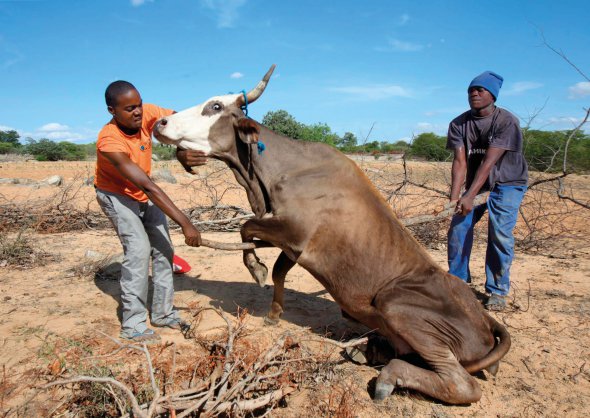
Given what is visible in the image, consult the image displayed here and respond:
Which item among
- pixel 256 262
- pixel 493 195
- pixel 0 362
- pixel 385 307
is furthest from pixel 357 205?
pixel 0 362

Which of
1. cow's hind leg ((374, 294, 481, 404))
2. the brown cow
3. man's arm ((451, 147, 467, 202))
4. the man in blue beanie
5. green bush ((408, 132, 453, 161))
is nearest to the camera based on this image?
cow's hind leg ((374, 294, 481, 404))

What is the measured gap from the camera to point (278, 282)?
14.5 feet

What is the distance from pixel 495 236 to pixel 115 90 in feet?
13.7

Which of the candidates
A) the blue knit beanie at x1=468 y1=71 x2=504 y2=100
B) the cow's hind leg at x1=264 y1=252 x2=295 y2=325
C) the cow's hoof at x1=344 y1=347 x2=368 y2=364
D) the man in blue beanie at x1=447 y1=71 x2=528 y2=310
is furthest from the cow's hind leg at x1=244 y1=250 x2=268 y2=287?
the blue knit beanie at x1=468 y1=71 x2=504 y2=100

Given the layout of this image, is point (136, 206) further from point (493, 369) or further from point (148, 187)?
point (493, 369)

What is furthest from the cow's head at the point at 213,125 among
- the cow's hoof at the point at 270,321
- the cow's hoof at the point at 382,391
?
the cow's hoof at the point at 382,391

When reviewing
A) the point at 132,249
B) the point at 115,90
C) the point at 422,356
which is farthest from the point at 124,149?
the point at 422,356

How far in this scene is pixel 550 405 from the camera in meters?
3.27

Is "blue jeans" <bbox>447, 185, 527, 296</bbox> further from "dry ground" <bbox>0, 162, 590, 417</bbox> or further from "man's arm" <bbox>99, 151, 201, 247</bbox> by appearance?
"man's arm" <bbox>99, 151, 201, 247</bbox>

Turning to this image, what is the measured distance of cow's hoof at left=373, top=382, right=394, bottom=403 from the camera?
3.22m

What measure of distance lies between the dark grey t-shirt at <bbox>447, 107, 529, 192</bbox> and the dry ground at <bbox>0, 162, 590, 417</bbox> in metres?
1.36

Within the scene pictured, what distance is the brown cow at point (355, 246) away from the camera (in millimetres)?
3334

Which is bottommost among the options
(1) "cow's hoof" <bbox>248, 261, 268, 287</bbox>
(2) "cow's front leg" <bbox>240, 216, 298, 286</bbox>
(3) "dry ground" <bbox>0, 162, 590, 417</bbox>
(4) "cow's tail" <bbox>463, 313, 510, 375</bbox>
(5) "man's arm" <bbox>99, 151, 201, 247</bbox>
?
(3) "dry ground" <bbox>0, 162, 590, 417</bbox>

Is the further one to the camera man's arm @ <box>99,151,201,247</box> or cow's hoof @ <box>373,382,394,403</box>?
man's arm @ <box>99,151,201,247</box>
